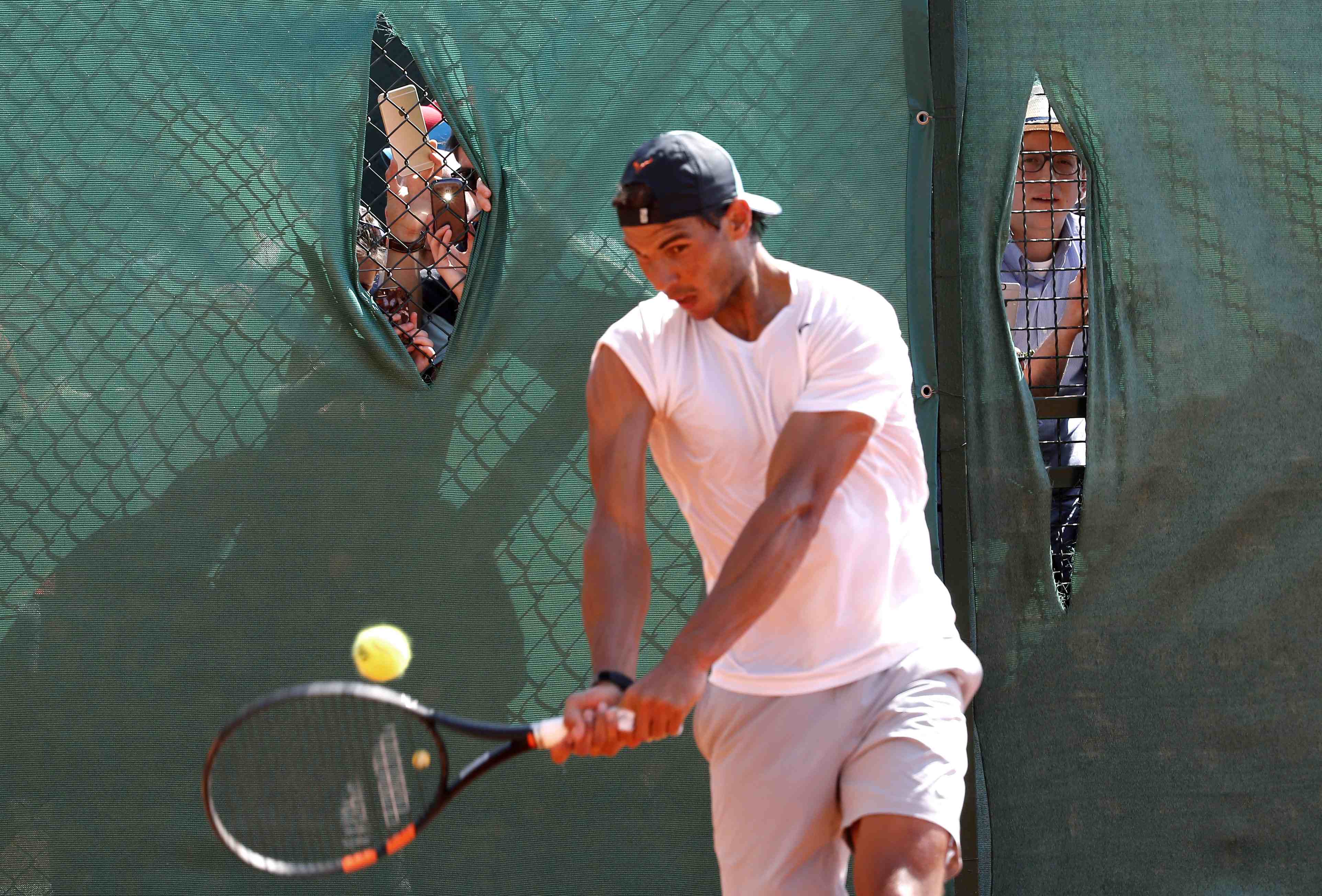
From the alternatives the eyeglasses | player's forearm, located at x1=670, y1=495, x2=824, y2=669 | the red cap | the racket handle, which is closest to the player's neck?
player's forearm, located at x1=670, y1=495, x2=824, y2=669

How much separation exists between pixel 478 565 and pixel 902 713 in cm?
140

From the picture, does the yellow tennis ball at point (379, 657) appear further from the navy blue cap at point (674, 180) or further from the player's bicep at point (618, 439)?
the navy blue cap at point (674, 180)

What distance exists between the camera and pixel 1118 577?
3580 mm

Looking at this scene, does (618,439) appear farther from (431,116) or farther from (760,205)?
(431,116)

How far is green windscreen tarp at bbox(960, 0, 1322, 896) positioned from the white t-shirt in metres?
1.08

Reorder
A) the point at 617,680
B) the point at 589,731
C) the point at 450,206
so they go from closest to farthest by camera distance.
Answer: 1. the point at 589,731
2. the point at 617,680
3. the point at 450,206

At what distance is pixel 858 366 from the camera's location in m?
2.42

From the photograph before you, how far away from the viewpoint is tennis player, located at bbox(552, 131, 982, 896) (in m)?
2.37

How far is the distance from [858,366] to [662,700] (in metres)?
0.72

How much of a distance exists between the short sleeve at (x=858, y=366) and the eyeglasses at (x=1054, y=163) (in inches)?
58.9

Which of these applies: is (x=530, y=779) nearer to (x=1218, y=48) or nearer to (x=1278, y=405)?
(x=1278, y=405)

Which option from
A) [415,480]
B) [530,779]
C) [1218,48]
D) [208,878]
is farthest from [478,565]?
[1218,48]

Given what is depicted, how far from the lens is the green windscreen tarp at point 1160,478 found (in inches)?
140

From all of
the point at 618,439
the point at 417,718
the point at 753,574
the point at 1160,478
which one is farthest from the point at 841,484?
the point at 1160,478
